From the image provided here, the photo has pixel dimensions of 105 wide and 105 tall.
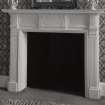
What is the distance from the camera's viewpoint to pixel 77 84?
4.20 meters

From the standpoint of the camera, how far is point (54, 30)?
11.6 feet

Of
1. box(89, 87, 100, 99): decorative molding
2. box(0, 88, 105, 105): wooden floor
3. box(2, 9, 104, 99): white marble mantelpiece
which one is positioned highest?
box(2, 9, 104, 99): white marble mantelpiece

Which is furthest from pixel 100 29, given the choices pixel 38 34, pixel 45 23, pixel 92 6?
pixel 38 34

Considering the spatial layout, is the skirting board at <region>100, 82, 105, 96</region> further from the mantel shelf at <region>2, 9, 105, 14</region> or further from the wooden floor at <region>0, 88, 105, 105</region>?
the mantel shelf at <region>2, 9, 105, 14</region>

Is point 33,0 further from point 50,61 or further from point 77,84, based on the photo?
point 77,84

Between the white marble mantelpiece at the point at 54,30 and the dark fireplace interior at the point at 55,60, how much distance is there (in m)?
0.33

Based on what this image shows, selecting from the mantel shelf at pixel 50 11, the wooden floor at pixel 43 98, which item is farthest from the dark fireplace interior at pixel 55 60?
the mantel shelf at pixel 50 11

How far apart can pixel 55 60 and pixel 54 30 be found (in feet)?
3.26

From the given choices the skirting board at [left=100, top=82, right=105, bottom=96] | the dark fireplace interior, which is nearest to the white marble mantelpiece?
the skirting board at [left=100, top=82, right=105, bottom=96]

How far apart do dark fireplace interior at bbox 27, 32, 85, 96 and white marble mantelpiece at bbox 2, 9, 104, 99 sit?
330 millimetres

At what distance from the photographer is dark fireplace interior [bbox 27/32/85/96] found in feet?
13.6

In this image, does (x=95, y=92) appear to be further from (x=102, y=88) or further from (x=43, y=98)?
(x=43, y=98)

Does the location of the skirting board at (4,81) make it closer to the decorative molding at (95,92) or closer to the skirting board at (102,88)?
the decorative molding at (95,92)

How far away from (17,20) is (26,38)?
40cm
